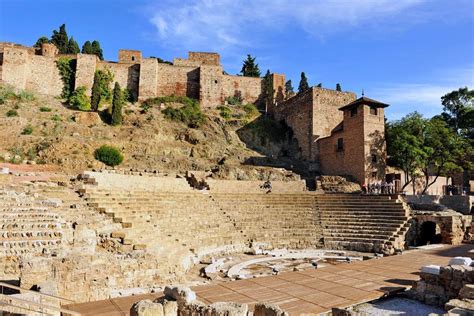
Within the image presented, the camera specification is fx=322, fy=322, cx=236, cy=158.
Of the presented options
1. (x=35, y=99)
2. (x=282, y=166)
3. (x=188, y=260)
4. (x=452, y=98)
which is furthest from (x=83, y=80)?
(x=452, y=98)

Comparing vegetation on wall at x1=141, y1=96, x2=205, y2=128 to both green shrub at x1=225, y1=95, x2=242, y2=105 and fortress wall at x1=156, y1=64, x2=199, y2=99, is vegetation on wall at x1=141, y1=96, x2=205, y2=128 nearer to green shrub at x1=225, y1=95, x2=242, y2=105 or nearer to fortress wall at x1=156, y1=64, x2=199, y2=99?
fortress wall at x1=156, y1=64, x2=199, y2=99

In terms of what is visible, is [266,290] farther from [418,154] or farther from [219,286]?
[418,154]

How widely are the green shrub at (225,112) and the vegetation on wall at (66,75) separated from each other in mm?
16888

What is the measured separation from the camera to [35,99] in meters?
32.8

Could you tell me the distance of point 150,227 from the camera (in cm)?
1162

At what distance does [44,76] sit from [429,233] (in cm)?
3894

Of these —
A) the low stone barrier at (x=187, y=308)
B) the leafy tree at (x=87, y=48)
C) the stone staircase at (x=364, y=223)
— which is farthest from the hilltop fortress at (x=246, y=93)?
the low stone barrier at (x=187, y=308)

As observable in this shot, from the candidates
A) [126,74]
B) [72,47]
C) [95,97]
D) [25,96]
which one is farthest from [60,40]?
[95,97]

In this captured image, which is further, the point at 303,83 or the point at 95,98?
the point at 303,83

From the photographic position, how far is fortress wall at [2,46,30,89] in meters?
33.5

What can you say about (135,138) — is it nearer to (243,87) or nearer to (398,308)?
(243,87)

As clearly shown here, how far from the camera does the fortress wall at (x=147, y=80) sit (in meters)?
38.1

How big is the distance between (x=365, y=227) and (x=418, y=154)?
12.3 m

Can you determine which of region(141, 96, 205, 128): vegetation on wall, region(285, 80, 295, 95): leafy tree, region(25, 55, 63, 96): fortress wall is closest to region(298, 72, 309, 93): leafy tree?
region(285, 80, 295, 95): leafy tree
